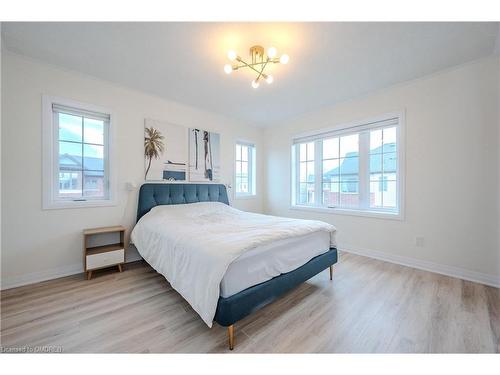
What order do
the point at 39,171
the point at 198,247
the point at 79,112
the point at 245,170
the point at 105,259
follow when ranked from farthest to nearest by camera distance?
the point at 245,170, the point at 79,112, the point at 105,259, the point at 39,171, the point at 198,247

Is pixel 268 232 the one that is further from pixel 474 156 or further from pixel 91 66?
pixel 91 66

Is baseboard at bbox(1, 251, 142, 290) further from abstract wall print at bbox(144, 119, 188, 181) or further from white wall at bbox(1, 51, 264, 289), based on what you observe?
abstract wall print at bbox(144, 119, 188, 181)

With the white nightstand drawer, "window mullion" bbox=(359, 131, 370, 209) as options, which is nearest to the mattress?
"window mullion" bbox=(359, 131, 370, 209)

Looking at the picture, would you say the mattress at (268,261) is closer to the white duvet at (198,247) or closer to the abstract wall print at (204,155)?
the white duvet at (198,247)

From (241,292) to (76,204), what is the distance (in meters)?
2.47

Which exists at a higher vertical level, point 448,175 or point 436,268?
point 448,175

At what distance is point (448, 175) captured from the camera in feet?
8.09

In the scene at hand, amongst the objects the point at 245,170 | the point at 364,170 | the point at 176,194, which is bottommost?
the point at 176,194

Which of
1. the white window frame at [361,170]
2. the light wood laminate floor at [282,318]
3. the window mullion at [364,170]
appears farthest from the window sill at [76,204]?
the window mullion at [364,170]

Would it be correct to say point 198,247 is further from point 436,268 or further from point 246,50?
point 436,268

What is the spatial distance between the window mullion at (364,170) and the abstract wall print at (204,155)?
101 inches

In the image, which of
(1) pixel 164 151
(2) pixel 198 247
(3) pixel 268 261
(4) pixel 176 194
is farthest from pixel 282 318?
(1) pixel 164 151

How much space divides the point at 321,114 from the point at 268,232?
2858mm

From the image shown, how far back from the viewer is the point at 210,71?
2.46 meters
